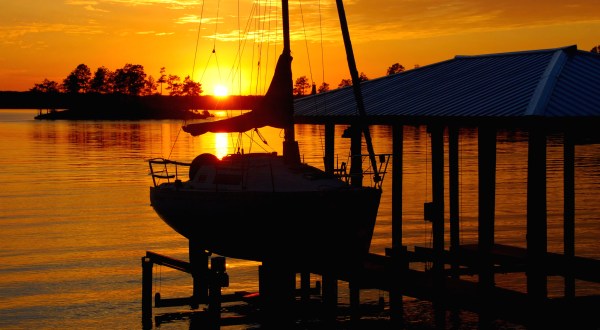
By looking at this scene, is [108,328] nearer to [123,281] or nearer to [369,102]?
[123,281]

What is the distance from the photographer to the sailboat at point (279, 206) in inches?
972

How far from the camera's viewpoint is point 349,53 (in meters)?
28.0

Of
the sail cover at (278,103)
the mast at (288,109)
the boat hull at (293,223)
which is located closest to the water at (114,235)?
the boat hull at (293,223)

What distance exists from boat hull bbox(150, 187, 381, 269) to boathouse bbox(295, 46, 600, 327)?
110 cm

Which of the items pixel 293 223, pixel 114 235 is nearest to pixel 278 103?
pixel 293 223

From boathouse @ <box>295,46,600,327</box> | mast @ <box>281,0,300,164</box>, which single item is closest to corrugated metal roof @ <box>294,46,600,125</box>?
boathouse @ <box>295,46,600,327</box>

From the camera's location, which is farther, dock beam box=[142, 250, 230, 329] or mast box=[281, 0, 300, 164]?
mast box=[281, 0, 300, 164]

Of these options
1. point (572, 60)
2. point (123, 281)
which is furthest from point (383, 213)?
point (572, 60)

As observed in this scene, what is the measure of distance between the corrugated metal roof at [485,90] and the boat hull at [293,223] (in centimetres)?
266

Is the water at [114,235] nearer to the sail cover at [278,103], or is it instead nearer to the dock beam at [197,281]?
the dock beam at [197,281]

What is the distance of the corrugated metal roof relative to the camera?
19953mm

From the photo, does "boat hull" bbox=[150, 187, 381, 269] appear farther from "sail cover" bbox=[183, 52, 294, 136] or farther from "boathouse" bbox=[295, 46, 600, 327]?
"sail cover" bbox=[183, 52, 294, 136]

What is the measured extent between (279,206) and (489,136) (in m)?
5.97

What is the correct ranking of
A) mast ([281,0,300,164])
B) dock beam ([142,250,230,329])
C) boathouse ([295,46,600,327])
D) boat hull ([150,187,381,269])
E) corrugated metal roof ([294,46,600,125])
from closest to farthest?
boathouse ([295,46,600,327]) → corrugated metal roof ([294,46,600,125]) → dock beam ([142,250,230,329]) → boat hull ([150,187,381,269]) → mast ([281,0,300,164])
